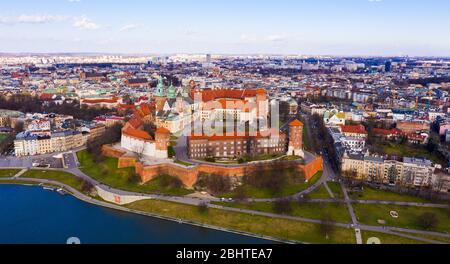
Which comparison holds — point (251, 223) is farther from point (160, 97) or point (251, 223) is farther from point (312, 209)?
point (160, 97)

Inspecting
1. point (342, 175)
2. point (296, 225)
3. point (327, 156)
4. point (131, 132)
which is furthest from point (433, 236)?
point (131, 132)

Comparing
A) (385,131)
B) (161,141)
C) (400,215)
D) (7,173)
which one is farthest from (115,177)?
(385,131)

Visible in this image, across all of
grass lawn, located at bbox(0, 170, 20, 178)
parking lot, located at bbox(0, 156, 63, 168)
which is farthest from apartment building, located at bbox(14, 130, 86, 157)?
grass lawn, located at bbox(0, 170, 20, 178)

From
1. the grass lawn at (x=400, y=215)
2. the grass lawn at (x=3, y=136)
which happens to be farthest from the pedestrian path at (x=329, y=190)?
the grass lawn at (x=3, y=136)

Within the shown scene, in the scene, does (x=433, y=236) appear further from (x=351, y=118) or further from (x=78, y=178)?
(x=351, y=118)

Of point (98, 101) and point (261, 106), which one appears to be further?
point (98, 101)

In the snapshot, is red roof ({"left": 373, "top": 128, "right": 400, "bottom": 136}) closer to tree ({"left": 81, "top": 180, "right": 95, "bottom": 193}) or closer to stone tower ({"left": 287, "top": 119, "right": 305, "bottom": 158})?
stone tower ({"left": 287, "top": 119, "right": 305, "bottom": 158})
